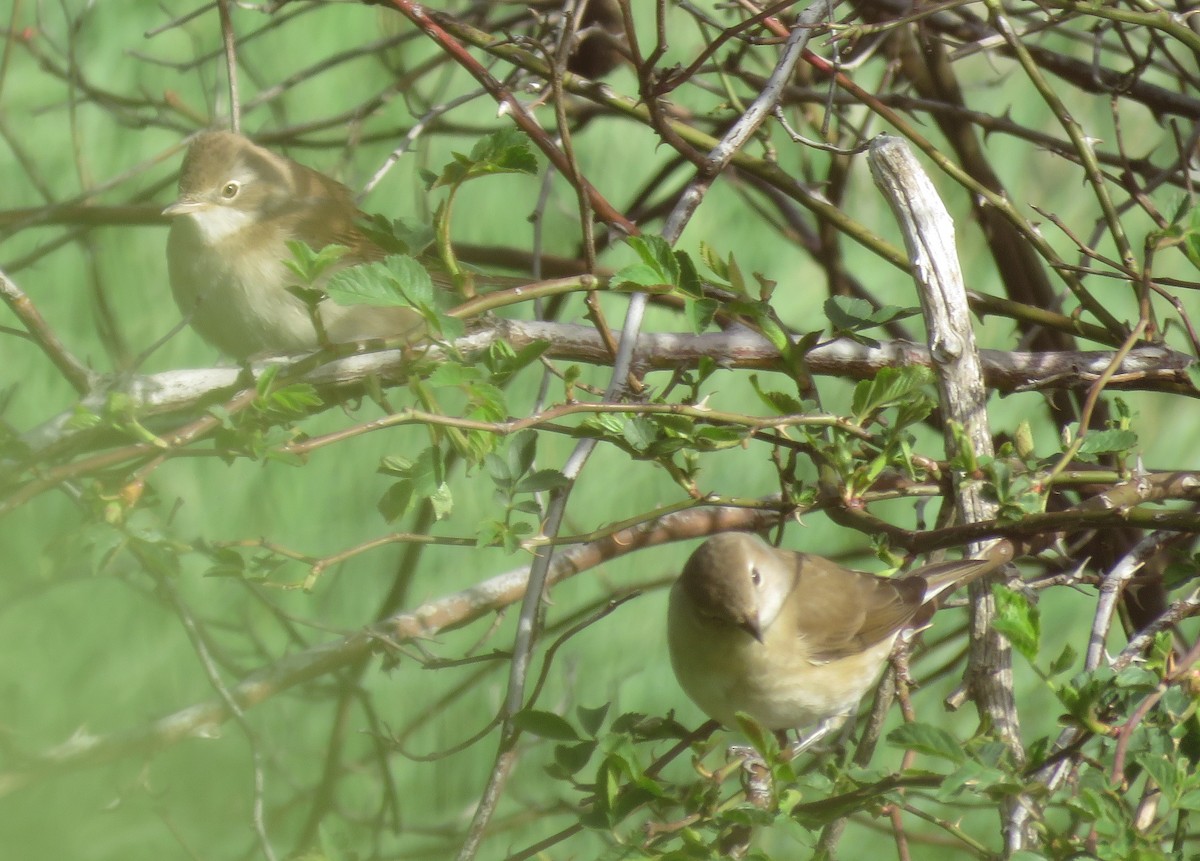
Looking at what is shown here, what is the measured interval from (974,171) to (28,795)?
3070mm

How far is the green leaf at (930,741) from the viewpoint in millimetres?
1286

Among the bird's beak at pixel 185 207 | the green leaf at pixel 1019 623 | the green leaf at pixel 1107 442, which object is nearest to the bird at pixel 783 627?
the green leaf at pixel 1107 442

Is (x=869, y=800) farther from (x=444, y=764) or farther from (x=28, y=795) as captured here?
(x=444, y=764)

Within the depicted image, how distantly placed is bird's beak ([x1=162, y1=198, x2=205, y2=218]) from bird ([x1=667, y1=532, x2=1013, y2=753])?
1.55 metres

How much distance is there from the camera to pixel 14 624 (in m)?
1.00

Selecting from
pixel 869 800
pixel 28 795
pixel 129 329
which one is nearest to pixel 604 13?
pixel 129 329

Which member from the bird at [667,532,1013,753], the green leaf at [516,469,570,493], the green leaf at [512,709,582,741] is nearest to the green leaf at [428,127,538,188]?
the green leaf at [516,469,570,493]

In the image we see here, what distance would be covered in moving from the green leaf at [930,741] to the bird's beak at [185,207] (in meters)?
2.40

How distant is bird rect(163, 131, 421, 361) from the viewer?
3.09 metres

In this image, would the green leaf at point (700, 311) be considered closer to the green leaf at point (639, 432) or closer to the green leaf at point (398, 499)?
the green leaf at point (639, 432)

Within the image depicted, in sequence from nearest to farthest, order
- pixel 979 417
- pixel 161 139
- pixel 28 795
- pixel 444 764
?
pixel 28 795, pixel 979 417, pixel 444 764, pixel 161 139

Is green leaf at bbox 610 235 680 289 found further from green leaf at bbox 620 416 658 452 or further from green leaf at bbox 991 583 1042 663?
green leaf at bbox 991 583 1042 663

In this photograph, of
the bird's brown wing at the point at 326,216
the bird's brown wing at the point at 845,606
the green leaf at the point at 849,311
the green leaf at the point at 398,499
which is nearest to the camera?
the green leaf at the point at 398,499

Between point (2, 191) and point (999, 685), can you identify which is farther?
point (2, 191)
